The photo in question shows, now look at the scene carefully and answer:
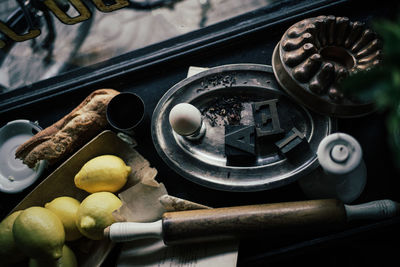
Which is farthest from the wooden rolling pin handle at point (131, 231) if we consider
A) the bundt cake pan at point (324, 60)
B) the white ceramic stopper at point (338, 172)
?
the bundt cake pan at point (324, 60)

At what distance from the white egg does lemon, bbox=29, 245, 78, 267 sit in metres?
0.41

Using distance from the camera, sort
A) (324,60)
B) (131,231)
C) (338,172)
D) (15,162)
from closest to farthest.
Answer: (338,172) → (131,231) → (324,60) → (15,162)

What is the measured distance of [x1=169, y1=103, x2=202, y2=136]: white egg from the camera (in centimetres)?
78

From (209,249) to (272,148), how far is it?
0.99 feet

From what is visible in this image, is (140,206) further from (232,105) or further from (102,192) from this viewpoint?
(232,105)

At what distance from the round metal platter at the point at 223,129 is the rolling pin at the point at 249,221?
0.08m

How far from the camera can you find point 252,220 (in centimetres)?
73

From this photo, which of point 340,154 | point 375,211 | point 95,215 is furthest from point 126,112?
point 375,211

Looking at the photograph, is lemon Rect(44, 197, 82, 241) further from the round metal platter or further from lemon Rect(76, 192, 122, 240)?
the round metal platter

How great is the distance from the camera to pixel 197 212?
757 millimetres

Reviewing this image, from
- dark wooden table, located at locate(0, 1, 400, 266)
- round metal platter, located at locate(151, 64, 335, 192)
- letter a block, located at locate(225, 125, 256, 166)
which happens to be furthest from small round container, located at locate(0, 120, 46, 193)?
letter a block, located at locate(225, 125, 256, 166)

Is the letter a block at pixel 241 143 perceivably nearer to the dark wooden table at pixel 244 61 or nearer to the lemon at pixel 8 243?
the dark wooden table at pixel 244 61

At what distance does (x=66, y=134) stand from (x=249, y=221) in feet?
1.81

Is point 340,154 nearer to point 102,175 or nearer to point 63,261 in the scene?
point 102,175
